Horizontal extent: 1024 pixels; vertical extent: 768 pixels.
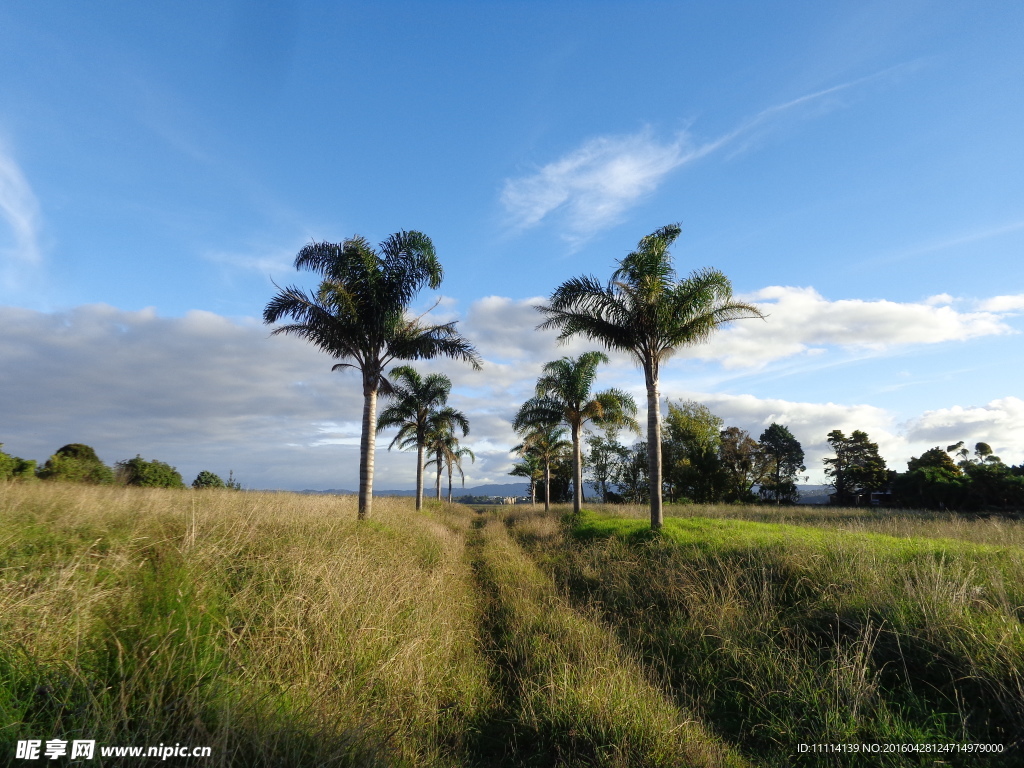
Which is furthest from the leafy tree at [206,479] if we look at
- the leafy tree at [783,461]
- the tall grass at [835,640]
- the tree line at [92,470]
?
the leafy tree at [783,461]

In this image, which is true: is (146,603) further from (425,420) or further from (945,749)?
(425,420)

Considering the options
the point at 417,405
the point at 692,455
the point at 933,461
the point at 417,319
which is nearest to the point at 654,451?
the point at 417,319

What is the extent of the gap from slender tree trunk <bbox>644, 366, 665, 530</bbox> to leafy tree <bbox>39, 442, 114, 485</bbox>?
1863cm

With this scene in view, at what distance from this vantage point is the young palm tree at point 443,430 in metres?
30.9

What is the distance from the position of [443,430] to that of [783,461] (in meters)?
45.4

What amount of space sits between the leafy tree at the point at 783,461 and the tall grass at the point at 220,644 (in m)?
58.4

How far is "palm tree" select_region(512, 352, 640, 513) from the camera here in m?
25.0

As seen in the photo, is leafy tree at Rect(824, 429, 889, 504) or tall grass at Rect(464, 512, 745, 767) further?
leafy tree at Rect(824, 429, 889, 504)

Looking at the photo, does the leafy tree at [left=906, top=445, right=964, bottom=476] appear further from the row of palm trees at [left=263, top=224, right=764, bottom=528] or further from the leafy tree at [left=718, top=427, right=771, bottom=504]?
the row of palm trees at [left=263, top=224, right=764, bottom=528]

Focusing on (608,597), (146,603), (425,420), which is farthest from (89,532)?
(425,420)

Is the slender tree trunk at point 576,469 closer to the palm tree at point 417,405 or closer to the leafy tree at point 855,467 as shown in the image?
the palm tree at point 417,405

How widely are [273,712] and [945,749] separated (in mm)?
5367

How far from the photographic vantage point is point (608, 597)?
8367mm

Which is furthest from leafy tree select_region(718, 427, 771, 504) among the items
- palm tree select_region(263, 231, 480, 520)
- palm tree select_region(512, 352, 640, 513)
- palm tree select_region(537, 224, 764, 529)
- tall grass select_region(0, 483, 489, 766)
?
tall grass select_region(0, 483, 489, 766)
